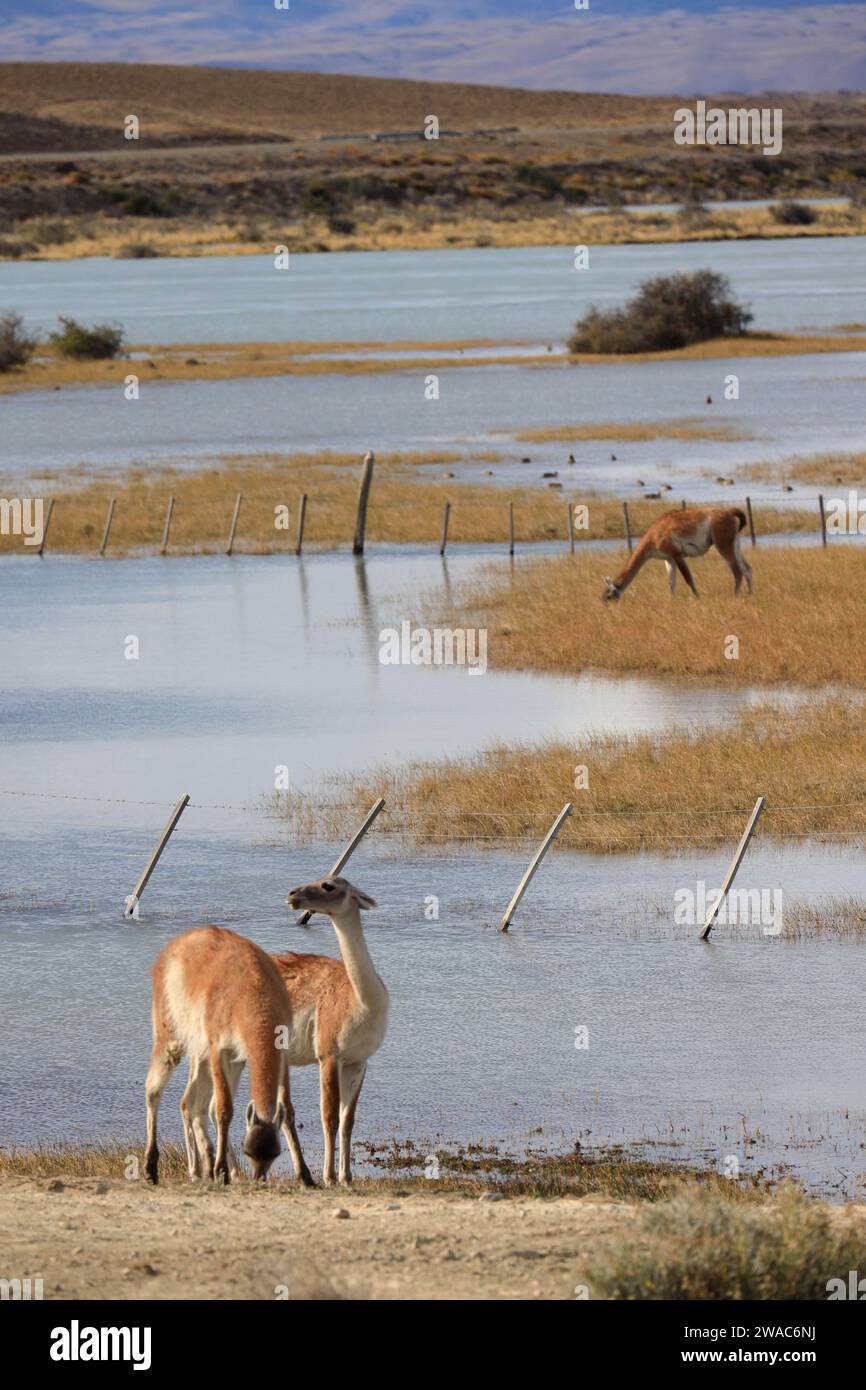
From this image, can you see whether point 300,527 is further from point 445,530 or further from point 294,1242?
point 294,1242

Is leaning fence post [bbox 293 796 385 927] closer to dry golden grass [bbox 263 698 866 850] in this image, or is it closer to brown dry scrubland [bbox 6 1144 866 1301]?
dry golden grass [bbox 263 698 866 850]

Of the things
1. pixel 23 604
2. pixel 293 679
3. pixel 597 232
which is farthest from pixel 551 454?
pixel 597 232

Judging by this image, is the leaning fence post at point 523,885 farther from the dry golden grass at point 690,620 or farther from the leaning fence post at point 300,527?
the leaning fence post at point 300,527

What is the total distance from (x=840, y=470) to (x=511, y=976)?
3311 cm

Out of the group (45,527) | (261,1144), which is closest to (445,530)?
(45,527)

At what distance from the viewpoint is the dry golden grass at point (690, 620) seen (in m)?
30.7

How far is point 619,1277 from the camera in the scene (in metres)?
8.34

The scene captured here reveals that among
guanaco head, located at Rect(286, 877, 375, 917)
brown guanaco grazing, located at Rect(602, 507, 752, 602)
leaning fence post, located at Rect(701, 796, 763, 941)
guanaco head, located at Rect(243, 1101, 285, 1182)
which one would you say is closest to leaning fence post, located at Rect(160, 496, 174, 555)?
brown guanaco grazing, located at Rect(602, 507, 752, 602)

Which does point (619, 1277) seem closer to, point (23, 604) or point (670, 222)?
point (23, 604)

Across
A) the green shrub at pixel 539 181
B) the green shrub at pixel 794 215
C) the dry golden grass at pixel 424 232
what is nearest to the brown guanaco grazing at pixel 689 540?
the dry golden grass at pixel 424 232

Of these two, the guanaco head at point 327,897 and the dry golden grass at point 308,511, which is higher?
the dry golden grass at point 308,511

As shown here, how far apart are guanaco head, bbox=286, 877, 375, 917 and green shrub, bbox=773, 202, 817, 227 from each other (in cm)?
13077

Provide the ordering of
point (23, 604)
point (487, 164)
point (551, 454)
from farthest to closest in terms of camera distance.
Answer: point (487, 164)
point (551, 454)
point (23, 604)

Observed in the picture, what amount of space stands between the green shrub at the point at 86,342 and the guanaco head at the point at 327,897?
6906 cm
